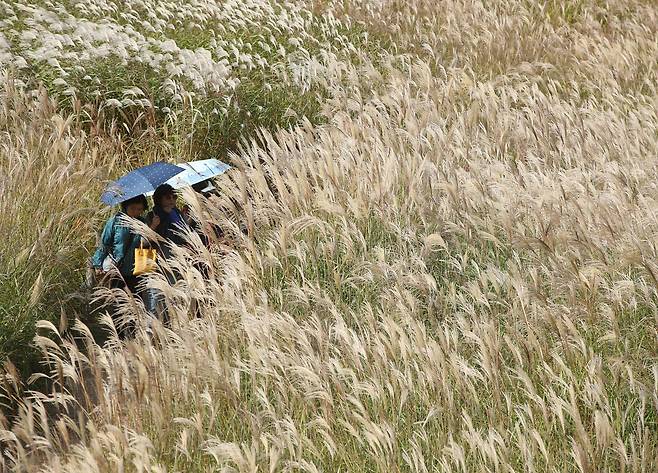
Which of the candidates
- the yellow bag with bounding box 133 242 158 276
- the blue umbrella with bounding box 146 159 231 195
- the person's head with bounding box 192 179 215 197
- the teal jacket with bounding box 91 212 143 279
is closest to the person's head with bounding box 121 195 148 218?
the teal jacket with bounding box 91 212 143 279

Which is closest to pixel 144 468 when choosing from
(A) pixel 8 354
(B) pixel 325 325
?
(B) pixel 325 325

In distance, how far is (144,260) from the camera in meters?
5.38

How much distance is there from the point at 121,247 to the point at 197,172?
894 mm

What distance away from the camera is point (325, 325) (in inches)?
167

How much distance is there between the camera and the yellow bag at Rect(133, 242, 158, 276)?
5336mm

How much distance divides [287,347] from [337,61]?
5.68 m

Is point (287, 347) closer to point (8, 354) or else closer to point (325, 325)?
point (325, 325)

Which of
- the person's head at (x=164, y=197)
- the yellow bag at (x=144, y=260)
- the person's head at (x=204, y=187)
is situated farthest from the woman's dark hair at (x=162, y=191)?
the person's head at (x=204, y=187)

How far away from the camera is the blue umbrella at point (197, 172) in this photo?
5938 millimetres

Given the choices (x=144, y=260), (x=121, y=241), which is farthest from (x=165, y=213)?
(x=144, y=260)

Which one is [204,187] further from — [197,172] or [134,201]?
[134,201]

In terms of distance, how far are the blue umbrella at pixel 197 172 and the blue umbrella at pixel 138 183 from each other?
52 mm

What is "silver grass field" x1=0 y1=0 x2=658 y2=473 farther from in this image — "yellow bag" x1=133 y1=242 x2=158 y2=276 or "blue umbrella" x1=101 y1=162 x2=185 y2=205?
"blue umbrella" x1=101 y1=162 x2=185 y2=205

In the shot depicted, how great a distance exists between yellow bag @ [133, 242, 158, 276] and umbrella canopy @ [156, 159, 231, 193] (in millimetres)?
515
